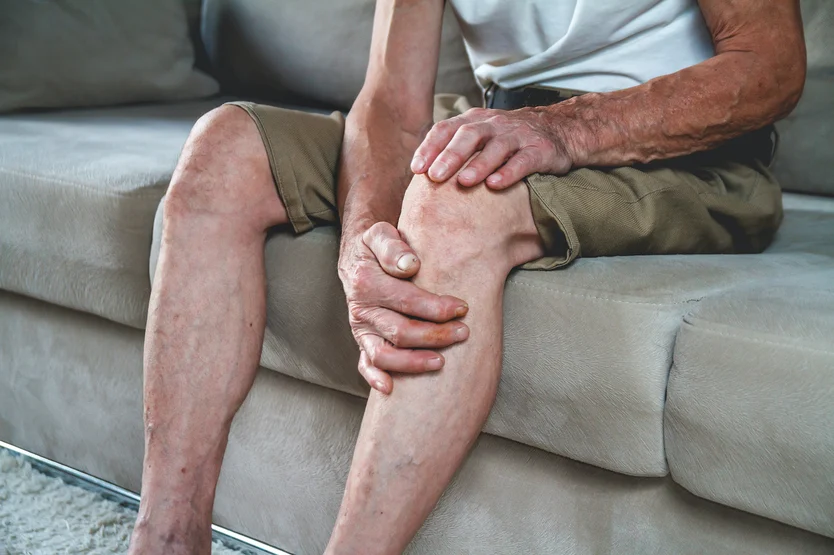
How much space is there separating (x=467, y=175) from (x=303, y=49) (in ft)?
3.84

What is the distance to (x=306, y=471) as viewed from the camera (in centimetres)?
117

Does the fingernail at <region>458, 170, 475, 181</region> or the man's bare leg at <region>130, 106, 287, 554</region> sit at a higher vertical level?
the fingernail at <region>458, 170, 475, 181</region>

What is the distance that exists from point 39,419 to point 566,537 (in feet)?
2.96

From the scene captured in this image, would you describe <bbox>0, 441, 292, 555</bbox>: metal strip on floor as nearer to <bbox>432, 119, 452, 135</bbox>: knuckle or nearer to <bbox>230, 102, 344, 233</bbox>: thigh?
<bbox>230, 102, 344, 233</bbox>: thigh

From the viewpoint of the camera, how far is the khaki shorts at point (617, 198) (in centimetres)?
95

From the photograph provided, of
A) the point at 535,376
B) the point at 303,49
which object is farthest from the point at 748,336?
the point at 303,49

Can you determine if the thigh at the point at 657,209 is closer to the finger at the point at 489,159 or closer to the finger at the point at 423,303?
the finger at the point at 489,159

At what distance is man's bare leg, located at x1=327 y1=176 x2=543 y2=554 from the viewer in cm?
85

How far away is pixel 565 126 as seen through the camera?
97 centimetres

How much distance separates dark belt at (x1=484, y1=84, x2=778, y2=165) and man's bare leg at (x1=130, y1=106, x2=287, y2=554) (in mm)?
393

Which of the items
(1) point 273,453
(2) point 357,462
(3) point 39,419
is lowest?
(3) point 39,419

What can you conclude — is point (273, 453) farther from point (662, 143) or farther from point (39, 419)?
point (662, 143)

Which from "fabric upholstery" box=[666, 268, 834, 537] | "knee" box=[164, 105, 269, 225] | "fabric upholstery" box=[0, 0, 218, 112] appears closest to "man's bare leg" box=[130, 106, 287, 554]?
"knee" box=[164, 105, 269, 225]

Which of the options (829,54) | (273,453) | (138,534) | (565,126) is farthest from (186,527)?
(829,54)
